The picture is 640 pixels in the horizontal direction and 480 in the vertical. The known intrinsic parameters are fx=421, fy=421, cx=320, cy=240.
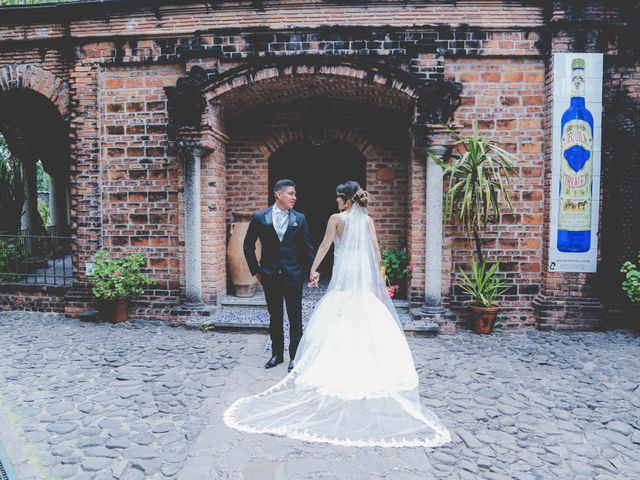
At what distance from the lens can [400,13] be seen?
6.10 meters

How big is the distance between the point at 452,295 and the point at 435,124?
8.24 ft

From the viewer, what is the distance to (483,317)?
19.5ft

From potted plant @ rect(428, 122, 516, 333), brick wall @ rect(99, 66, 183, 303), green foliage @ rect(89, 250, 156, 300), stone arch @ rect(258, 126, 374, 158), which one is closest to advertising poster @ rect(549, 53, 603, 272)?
potted plant @ rect(428, 122, 516, 333)

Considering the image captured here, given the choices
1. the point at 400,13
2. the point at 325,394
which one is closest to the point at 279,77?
the point at 400,13

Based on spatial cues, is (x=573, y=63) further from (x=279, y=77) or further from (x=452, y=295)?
(x=279, y=77)

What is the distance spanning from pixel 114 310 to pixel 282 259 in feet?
11.4

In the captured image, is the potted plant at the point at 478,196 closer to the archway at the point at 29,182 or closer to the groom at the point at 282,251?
the groom at the point at 282,251

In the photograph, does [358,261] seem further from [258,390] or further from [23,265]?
[23,265]

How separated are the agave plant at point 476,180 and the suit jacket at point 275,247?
98.1 inches

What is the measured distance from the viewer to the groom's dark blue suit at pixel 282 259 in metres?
4.38

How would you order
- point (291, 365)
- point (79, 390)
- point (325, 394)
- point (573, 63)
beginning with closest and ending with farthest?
1. point (325, 394)
2. point (79, 390)
3. point (291, 365)
4. point (573, 63)

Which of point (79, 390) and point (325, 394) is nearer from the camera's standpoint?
point (325, 394)

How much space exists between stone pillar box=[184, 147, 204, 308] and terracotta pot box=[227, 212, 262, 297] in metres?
0.71

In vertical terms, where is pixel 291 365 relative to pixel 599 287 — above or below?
below
